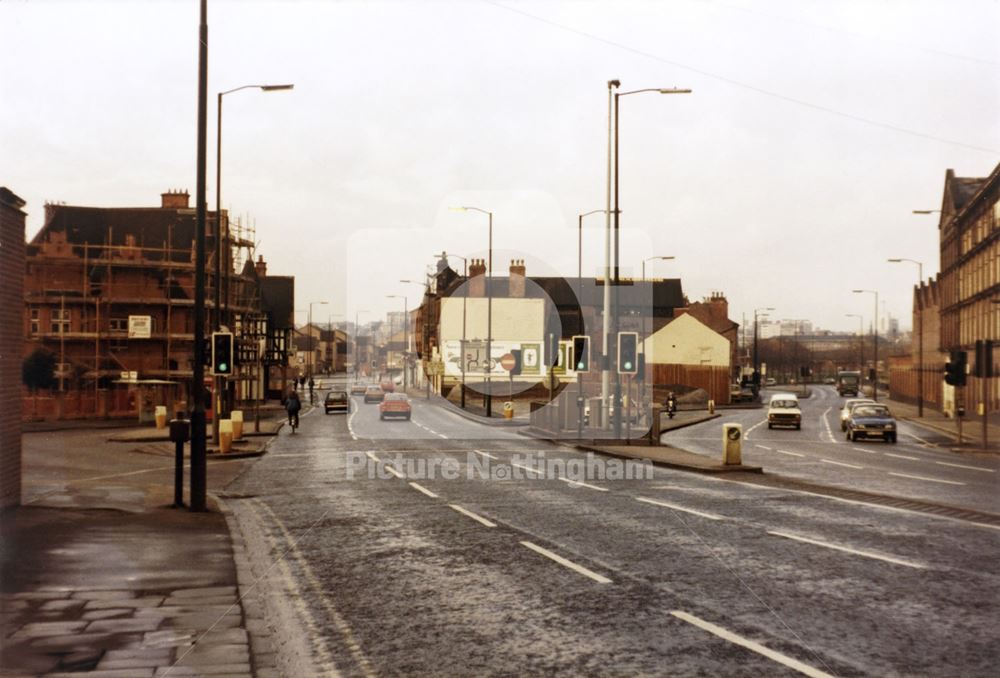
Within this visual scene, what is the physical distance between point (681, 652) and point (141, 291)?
5844cm

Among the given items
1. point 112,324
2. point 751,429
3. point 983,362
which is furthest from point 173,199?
point 983,362

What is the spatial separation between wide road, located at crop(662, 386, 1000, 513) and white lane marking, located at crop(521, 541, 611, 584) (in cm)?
908

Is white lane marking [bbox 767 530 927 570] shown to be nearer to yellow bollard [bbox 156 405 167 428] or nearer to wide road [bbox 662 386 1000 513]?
wide road [bbox 662 386 1000 513]

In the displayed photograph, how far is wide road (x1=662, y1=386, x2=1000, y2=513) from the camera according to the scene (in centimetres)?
2088

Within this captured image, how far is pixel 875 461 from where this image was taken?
2936 centimetres

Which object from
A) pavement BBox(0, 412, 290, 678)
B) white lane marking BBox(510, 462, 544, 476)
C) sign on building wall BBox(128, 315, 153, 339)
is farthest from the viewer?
sign on building wall BBox(128, 315, 153, 339)

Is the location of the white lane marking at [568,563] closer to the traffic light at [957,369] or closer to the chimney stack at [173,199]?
the traffic light at [957,369]

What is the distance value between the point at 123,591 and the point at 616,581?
5238 millimetres

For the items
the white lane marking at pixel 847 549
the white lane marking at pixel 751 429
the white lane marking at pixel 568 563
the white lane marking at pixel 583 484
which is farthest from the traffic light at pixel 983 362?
the white lane marking at pixel 568 563

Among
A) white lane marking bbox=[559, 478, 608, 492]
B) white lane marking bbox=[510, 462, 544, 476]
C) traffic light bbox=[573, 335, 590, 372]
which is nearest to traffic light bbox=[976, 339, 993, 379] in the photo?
traffic light bbox=[573, 335, 590, 372]

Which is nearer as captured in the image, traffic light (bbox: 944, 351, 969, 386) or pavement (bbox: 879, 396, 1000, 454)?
traffic light (bbox: 944, 351, 969, 386)

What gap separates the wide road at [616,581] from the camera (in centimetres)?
793

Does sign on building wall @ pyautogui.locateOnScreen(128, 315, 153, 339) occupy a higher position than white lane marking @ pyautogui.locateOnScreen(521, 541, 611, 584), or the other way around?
sign on building wall @ pyautogui.locateOnScreen(128, 315, 153, 339)

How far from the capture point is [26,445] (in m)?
34.5
